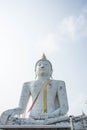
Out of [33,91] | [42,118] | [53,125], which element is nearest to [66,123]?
[53,125]

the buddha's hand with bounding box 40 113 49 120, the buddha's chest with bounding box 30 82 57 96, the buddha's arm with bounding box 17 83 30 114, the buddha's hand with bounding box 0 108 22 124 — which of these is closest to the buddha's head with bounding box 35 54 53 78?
the buddha's chest with bounding box 30 82 57 96

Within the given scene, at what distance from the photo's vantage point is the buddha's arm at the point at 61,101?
10.2 meters

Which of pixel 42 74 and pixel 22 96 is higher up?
pixel 42 74

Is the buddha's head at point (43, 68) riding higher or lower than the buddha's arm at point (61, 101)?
higher

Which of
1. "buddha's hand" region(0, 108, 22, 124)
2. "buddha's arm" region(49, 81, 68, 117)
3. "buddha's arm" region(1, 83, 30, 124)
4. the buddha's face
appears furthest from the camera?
the buddha's face

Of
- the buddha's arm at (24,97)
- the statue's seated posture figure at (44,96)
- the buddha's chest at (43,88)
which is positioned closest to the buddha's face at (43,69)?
the statue's seated posture figure at (44,96)

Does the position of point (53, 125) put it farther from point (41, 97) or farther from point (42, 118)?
point (41, 97)

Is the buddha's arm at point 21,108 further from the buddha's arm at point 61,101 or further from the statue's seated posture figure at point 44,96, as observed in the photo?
the buddha's arm at point 61,101

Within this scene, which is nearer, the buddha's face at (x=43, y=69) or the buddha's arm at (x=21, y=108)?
the buddha's arm at (x=21, y=108)

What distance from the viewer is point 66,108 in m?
10.6

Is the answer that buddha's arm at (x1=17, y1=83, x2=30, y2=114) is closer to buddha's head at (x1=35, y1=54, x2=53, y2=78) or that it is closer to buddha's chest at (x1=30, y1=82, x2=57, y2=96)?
buddha's chest at (x1=30, y1=82, x2=57, y2=96)

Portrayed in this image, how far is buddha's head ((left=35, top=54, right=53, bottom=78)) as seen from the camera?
38.5 ft

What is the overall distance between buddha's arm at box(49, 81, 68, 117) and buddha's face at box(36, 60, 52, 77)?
858mm

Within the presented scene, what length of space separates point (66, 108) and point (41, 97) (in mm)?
1184
